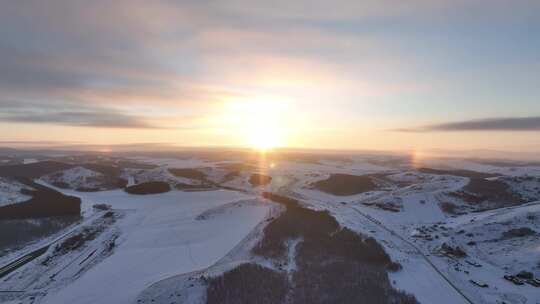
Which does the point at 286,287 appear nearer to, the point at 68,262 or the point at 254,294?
the point at 254,294

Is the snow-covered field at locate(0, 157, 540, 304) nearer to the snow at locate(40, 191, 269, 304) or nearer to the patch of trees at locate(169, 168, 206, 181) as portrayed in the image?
the snow at locate(40, 191, 269, 304)

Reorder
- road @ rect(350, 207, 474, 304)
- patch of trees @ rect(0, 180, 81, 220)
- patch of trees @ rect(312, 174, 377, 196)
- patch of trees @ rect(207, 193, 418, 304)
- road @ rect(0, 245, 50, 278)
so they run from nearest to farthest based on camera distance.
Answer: patch of trees @ rect(207, 193, 418, 304) < road @ rect(350, 207, 474, 304) < road @ rect(0, 245, 50, 278) < patch of trees @ rect(0, 180, 81, 220) < patch of trees @ rect(312, 174, 377, 196)

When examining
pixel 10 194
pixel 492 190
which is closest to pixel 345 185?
pixel 492 190

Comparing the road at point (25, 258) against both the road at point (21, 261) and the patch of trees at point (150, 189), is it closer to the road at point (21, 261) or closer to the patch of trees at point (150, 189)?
the road at point (21, 261)

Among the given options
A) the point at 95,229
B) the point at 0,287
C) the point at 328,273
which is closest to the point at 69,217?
the point at 95,229

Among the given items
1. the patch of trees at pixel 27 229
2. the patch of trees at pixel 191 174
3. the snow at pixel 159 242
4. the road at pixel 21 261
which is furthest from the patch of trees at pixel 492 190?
the patch of trees at pixel 27 229

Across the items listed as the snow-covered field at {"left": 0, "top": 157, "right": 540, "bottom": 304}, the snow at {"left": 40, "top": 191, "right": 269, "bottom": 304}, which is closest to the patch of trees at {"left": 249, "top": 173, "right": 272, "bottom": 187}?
the snow-covered field at {"left": 0, "top": 157, "right": 540, "bottom": 304}
